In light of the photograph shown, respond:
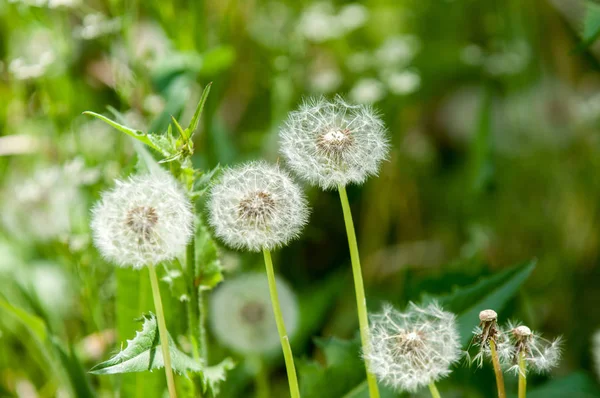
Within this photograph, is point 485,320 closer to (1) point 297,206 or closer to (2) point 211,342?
(1) point 297,206

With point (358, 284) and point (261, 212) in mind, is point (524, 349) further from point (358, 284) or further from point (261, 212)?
point (261, 212)

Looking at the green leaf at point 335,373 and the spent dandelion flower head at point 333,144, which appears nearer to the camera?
the spent dandelion flower head at point 333,144

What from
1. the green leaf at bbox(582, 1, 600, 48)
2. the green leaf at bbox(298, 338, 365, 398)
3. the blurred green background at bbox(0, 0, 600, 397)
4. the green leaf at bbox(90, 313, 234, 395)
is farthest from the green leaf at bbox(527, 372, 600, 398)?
the green leaf at bbox(90, 313, 234, 395)

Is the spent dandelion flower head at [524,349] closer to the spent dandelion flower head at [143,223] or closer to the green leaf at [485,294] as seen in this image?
the green leaf at [485,294]

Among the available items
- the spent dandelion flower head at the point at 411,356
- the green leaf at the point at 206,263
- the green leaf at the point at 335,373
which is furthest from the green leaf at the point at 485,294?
the green leaf at the point at 206,263

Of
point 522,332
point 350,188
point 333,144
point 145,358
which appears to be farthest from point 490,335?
point 350,188

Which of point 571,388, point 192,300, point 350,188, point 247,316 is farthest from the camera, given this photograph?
point 350,188

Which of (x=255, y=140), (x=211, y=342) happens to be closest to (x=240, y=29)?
(x=255, y=140)
